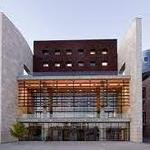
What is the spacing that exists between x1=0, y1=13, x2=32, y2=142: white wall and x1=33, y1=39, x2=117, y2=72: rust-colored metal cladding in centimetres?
1278

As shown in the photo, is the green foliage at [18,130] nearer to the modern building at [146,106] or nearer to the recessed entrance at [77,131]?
the recessed entrance at [77,131]

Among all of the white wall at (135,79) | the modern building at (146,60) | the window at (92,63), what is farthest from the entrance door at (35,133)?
the modern building at (146,60)

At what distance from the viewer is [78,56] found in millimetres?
67875

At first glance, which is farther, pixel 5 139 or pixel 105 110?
pixel 105 110

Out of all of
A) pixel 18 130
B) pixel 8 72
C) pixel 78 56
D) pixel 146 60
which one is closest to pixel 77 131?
pixel 18 130

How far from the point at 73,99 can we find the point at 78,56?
14.0 metres

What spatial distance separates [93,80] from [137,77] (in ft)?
22.5

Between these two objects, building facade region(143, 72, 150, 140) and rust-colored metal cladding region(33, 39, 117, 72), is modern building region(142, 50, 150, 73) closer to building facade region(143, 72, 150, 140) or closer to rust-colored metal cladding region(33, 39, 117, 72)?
building facade region(143, 72, 150, 140)

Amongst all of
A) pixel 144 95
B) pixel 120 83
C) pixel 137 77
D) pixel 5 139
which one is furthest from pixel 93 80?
pixel 144 95

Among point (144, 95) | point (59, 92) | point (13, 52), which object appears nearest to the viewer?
point (13, 52)

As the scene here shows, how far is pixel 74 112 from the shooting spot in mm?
54156

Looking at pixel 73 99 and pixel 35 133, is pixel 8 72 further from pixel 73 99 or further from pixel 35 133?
pixel 73 99

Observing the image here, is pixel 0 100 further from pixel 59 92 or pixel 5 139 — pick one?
pixel 59 92

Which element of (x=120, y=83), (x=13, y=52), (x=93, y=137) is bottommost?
(x=93, y=137)
